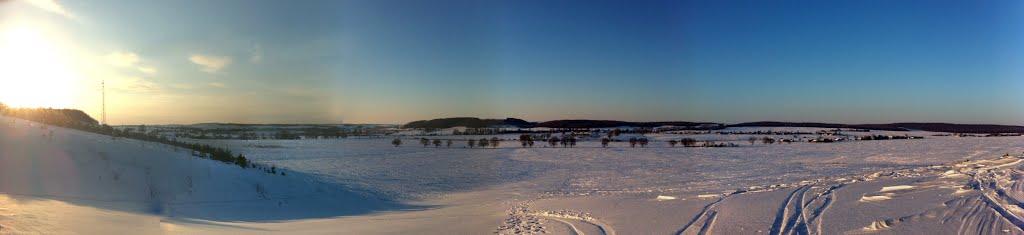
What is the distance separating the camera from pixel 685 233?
6.26 meters

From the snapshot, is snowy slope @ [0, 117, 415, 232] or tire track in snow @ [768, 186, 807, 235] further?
snowy slope @ [0, 117, 415, 232]

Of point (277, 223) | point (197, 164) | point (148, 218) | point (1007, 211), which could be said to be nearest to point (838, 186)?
point (1007, 211)

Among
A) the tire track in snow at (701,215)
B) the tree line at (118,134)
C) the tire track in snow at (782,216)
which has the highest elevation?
the tree line at (118,134)

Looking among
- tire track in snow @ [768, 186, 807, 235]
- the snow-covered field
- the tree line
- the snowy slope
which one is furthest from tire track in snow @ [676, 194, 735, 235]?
the tree line

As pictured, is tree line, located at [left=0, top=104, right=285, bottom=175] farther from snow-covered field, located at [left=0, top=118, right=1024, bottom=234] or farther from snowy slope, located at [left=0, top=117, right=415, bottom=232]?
snow-covered field, located at [left=0, top=118, right=1024, bottom=234]

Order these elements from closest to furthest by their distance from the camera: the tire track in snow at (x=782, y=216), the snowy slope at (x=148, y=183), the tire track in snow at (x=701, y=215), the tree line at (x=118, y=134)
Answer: the tire track in snow at (x=782, y=216), the tire track in snow at (x=701, y=215), the snowy slope at (x=148, y=183), the tree line at (x=118, y=134)

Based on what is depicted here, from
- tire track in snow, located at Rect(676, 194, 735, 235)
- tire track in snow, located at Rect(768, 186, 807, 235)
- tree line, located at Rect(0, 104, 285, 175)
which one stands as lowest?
tire track in snow, located at Rect(676, 194, 735, 235)

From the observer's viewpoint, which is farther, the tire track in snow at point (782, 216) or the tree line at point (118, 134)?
the tree line at point (118, 134)

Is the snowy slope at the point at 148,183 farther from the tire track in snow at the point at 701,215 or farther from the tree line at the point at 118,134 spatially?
the tire track in snow at the point at 701,215

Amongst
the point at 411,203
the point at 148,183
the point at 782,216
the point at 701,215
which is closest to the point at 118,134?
the point at 148,183

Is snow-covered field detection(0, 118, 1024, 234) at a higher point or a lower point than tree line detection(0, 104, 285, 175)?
lower

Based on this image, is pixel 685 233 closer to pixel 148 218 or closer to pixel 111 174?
pixel 148 218

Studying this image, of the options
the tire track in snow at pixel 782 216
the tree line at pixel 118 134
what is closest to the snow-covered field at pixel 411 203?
the tire track in snow at pixel 782 216

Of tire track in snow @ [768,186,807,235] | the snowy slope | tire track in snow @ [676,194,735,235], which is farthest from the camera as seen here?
the snowy slope
